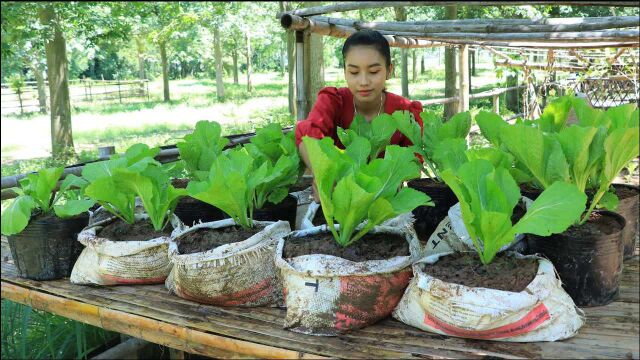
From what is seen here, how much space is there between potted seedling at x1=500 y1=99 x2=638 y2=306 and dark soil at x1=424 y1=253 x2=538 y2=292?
0.11 meters

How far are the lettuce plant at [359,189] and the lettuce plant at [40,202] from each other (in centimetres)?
81

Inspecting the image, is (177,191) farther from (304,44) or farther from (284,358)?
(304,44)

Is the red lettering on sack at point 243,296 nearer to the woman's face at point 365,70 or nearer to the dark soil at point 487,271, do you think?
the dark soil at point 487,271

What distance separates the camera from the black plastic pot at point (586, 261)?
1263 millimetres

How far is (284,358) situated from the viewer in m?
1.24

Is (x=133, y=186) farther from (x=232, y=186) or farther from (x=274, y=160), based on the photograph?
(x=274, y=160)

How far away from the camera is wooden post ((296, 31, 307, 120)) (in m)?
2.64

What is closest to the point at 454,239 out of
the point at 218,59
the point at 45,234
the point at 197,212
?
the point at 197,212

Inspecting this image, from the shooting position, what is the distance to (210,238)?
1551 millimetres

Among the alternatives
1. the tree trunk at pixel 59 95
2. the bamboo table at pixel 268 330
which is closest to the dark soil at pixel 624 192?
the bamboo table at pixel 268 330

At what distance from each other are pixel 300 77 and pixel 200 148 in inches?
36.9

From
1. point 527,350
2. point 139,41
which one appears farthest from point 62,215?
point 139,41

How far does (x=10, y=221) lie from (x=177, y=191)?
0.54m

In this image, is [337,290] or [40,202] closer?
[337,290]
